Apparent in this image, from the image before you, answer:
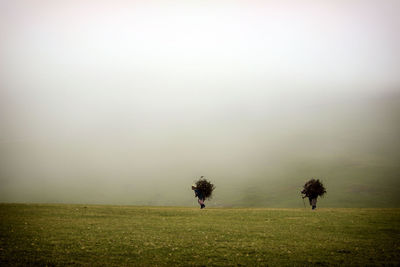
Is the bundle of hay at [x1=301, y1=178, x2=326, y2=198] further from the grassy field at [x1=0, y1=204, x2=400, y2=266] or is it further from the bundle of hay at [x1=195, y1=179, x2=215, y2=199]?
the grassy field at [x1=0, y1=204, x2=400, y2=266]

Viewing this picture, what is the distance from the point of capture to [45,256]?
2441 cm

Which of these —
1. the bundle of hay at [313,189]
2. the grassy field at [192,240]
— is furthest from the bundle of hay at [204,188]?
the grassy field at [192,240]

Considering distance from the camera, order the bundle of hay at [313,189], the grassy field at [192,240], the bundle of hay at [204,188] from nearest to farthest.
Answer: the grassy field at [192,240] < the bundle of hay at [313,189] < the bundle of hay at [204,188]

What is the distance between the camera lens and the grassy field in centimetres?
2523

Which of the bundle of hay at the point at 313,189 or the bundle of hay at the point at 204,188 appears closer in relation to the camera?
the bundle of hay at the point at 313,189

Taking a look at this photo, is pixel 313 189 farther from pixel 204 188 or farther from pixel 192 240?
pixel 192 240

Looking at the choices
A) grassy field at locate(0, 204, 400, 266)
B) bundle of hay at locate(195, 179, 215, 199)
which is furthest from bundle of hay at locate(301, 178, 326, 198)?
grassy field at locate(0, 204, 400, 266)

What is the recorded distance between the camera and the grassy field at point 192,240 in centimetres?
2523

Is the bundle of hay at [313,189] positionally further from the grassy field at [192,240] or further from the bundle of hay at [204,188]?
the grassy field at [192,240]

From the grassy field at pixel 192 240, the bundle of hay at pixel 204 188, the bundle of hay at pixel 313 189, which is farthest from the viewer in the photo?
the bundle of hay at pixel 204 188

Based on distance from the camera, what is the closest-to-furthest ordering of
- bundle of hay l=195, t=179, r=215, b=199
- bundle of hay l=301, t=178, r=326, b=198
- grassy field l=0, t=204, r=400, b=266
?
grassy field l=0, t=204, r=400, b=266
bundle of hay l=301, t=178, r=326, b=198
bundle of hay l=195, t=179, r=215, b=199

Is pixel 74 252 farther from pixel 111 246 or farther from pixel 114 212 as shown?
pixel 114 212

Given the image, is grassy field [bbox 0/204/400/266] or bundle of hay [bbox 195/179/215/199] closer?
grassy field [bbox 0/204/400/266]

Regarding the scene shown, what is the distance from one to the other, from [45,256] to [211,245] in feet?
44.1
